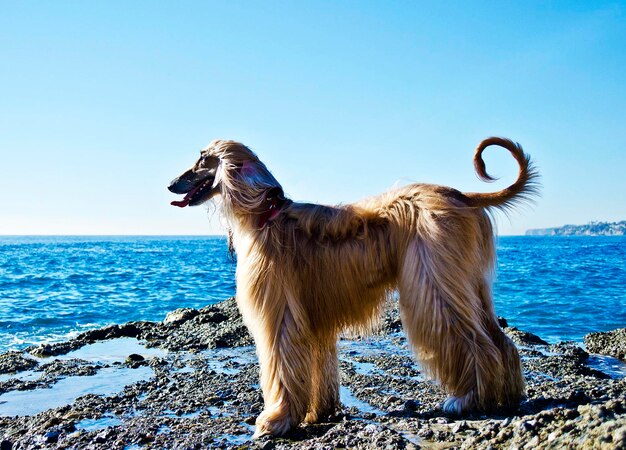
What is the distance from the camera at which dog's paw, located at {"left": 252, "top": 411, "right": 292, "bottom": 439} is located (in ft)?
11.8

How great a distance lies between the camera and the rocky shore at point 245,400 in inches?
117

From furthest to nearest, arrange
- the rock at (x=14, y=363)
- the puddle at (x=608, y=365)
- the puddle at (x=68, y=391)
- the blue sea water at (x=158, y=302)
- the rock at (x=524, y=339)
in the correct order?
the blue sea water at (x=158, y=302), the rock at (x=524, y=339), the rock at (x=14, y=363), the puddle at (x=608, y=365), the puddle at (x=68, y=391)

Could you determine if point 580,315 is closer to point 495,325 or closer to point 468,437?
point 495,325

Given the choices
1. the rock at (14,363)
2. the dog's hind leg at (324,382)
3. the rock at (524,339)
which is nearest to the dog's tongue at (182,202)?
the dog's hind leg at (324,382)

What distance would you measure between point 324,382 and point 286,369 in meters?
0.50

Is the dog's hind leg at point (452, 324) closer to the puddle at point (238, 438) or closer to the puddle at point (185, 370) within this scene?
the puddle at point (238, 438)

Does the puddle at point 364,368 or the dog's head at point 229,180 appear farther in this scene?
the puddle at point 364,368

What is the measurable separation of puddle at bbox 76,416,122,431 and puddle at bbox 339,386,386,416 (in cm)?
172

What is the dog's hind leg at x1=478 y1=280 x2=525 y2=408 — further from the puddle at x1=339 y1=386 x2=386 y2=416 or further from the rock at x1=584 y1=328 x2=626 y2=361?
the rock at x1=584 y1=328 x2=626 y2=361

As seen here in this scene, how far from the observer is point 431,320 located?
3.68 metres

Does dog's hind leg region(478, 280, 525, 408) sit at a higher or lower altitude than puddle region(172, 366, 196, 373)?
higher

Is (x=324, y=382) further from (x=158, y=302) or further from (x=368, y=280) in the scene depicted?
(x=158, y=302)

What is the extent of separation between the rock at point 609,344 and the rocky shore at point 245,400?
13mm

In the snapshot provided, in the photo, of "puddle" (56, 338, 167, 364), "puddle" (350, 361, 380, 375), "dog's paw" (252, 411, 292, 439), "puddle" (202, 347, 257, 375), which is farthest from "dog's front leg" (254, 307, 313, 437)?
"puddle" (56, 338, 167, 364)
